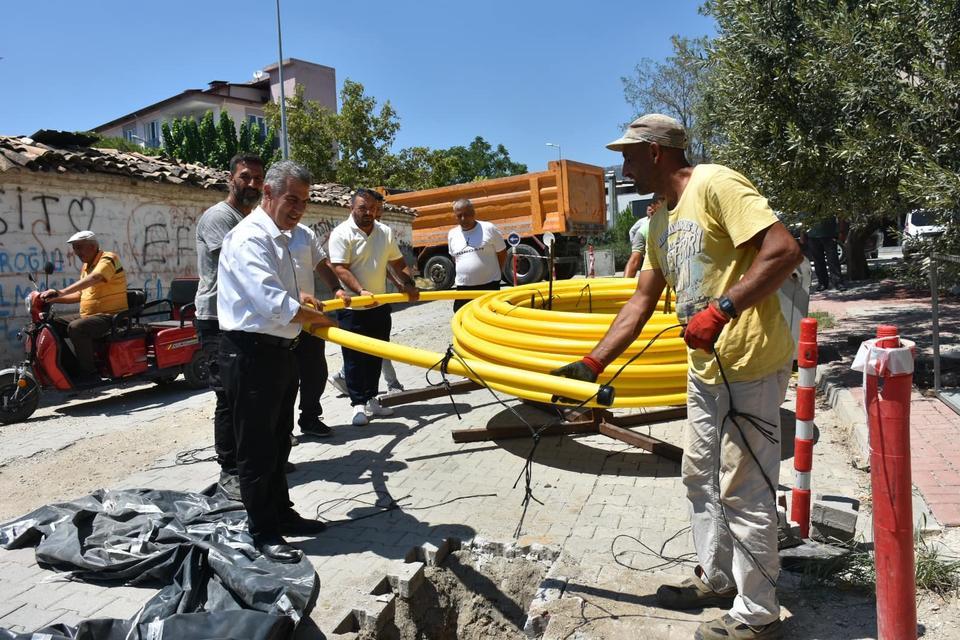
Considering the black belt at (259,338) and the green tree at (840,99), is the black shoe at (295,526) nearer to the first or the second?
the black belt at (259,338)

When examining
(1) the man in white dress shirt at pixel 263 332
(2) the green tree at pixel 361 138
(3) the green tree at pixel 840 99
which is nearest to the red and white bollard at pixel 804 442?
(3) the green tree at pixel 840 99

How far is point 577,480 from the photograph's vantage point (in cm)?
472

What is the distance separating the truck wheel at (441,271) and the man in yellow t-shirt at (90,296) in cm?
1138

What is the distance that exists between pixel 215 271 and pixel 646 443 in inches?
124

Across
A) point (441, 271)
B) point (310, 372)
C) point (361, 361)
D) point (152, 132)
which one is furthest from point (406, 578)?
point (152, 132)

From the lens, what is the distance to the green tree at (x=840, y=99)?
5293 millimetres

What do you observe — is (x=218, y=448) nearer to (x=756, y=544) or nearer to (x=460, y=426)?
(x=460, y=426)

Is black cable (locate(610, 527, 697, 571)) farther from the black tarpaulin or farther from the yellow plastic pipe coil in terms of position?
the black tarpaulin

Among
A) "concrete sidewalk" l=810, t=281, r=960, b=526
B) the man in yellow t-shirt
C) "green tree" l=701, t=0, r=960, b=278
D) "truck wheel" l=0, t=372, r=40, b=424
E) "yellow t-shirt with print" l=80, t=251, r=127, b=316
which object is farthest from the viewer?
"yellow t-shirt with print" l=80, t=251, r=127, b=316

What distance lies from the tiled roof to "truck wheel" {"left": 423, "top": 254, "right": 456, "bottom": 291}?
6567mm

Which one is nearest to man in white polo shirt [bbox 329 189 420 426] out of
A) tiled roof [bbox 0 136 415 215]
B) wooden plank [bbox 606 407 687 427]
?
wooden plank [bbox 606 407 687 427]

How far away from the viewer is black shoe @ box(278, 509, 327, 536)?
396 cm

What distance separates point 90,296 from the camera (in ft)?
24.3

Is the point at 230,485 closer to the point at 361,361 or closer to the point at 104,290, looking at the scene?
the point at 361,361
